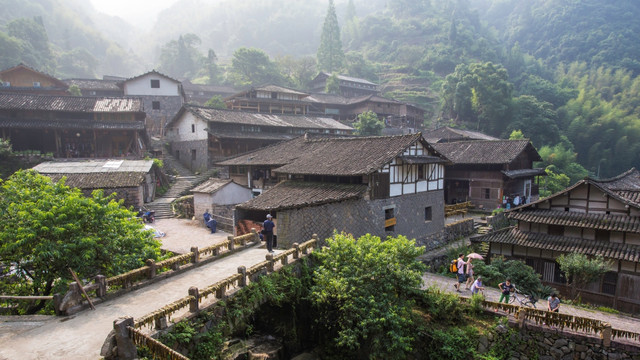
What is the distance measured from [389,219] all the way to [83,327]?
15975 mm

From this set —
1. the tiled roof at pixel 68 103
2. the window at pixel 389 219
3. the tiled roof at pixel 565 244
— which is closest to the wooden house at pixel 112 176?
the tiled roof at pixel 68 103

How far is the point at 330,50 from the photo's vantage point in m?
87.7

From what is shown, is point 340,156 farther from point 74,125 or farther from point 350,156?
point 74,125

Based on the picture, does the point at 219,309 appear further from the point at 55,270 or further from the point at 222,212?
the point at 222,212

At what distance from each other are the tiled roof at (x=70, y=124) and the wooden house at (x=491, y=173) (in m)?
31.4

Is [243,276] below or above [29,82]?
below

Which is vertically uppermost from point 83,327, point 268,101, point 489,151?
point 268,101

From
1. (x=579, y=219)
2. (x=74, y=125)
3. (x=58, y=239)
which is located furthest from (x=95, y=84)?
(x=579, y=219)

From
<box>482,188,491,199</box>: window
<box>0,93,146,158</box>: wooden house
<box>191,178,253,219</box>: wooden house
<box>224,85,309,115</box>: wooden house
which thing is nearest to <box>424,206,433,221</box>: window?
<box>482,188,491,199</box>: window

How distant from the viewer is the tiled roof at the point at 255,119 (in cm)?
3650

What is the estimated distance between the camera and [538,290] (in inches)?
702

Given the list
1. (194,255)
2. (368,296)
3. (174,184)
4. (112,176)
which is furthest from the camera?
(174,184)

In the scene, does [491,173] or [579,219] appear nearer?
[579,219]

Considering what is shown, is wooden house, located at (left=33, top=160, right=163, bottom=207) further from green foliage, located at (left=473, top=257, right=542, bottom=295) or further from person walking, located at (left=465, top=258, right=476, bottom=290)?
green foliage, located at (left=473, top=257, right=542, bottom=295)
